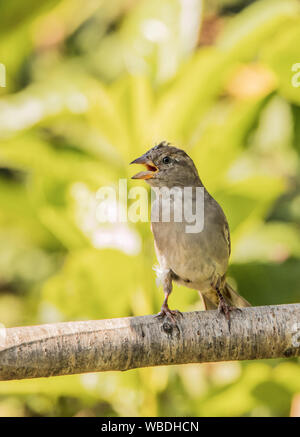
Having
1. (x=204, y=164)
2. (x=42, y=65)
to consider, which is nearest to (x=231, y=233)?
(x=204, y=164)

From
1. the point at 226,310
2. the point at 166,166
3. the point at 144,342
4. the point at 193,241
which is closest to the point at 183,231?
the point at 193,241

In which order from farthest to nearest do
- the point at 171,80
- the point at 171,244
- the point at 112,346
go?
1. the point at 171,80
2. the point at 171,244
3. the point at 112,346

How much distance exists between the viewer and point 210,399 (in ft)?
7.61

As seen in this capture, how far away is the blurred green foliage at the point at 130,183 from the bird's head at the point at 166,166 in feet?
0.73

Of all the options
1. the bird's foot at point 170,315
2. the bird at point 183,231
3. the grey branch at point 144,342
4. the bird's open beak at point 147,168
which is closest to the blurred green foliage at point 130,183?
the bird at point 183,231

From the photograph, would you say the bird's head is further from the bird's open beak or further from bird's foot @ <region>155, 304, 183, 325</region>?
bird's foot @ <region>155, 304, 183, 325</region>

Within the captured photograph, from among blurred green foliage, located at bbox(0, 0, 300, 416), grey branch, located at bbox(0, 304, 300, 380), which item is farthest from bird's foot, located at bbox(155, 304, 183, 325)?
blurred green foliage, located at bbox(0, 0, 300, 416)

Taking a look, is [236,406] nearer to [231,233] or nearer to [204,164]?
[231,233]

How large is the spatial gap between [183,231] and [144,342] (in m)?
0.51

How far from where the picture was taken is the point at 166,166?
2104 millimetres

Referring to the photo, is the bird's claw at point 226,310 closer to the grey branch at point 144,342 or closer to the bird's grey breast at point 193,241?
the grey branch at point 144,342

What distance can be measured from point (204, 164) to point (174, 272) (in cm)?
40

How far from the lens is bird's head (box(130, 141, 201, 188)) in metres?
2.09

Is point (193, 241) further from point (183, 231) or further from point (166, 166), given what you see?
point (166, 166)
